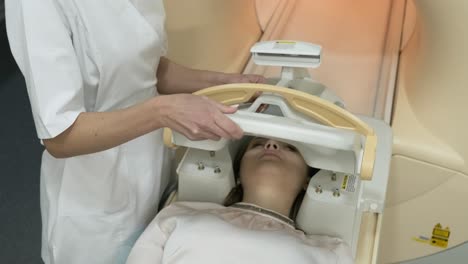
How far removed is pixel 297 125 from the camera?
1064 mm

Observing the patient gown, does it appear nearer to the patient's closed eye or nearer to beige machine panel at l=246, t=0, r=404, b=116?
the patient's closed eye

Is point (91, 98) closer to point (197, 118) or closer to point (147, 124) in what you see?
point (147, 124)

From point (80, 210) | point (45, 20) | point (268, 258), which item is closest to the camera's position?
point (45, 20)

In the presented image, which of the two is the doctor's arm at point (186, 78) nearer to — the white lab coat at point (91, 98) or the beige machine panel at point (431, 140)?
the white lab coat at point (91, 98)

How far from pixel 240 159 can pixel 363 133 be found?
1.71 ft

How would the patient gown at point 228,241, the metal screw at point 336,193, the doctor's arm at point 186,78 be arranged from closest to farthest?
the patient gown at point 228,241, the metal screw at point 336,193, the doctor's arm at point 186,78

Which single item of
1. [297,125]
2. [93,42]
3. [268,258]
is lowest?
[268,258]

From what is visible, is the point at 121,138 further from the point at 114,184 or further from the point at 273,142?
the point at 273,142

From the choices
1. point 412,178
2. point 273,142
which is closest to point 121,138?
point 273,142

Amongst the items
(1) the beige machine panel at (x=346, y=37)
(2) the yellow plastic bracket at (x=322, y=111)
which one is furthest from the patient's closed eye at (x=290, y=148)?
(1) the beige machine panel at (x=346, y=37)

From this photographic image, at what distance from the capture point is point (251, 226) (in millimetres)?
1259

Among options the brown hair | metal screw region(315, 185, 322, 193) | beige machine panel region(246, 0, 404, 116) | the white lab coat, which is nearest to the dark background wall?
the white lab coat

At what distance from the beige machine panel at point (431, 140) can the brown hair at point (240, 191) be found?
0.33 meters

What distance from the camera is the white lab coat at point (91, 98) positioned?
1013 mm
